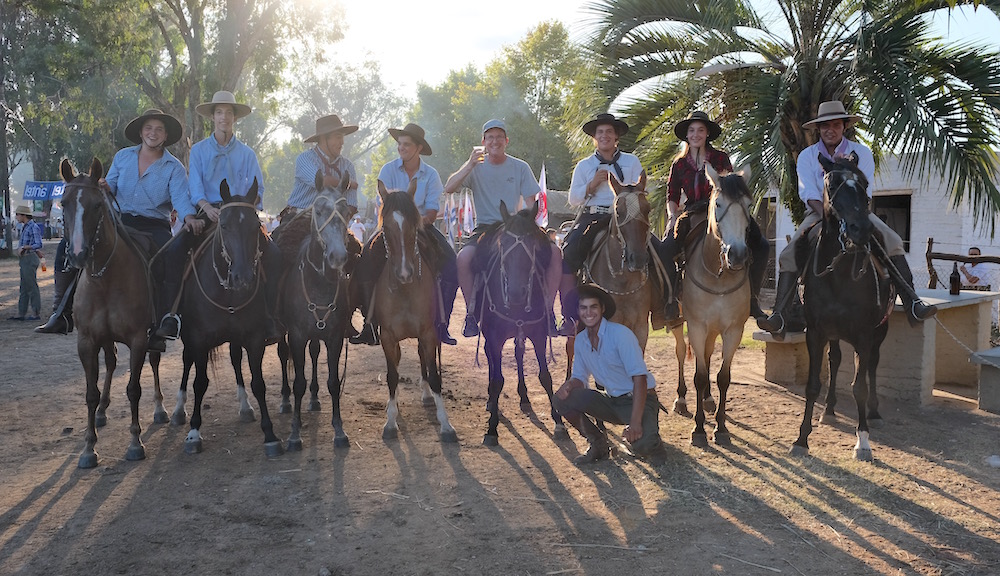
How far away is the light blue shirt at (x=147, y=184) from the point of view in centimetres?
704

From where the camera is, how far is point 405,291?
22.3ft

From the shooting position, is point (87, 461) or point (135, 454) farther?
point (135, 454)

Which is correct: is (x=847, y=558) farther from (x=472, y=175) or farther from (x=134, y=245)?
(x=134, y=245)

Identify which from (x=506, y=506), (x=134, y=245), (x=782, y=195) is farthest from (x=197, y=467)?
(x=782, y=195)

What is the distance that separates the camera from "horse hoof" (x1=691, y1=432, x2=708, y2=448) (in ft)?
21.7

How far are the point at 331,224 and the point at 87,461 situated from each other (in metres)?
2.73

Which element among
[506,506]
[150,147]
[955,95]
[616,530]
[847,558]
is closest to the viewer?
[847,558]

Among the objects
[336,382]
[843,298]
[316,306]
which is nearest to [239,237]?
[316,306]

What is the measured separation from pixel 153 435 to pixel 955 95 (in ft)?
31.6

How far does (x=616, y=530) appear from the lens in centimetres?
478

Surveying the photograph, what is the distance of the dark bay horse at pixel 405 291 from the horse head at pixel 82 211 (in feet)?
7.19

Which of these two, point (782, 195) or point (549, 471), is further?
point (782, 195)

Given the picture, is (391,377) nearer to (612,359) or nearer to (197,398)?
(197,398)

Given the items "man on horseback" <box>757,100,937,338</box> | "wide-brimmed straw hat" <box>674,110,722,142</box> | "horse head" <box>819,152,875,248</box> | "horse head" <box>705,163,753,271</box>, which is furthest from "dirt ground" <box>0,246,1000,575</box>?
"wide-brimmed straw hat" <box>674,110,722,142</box>
